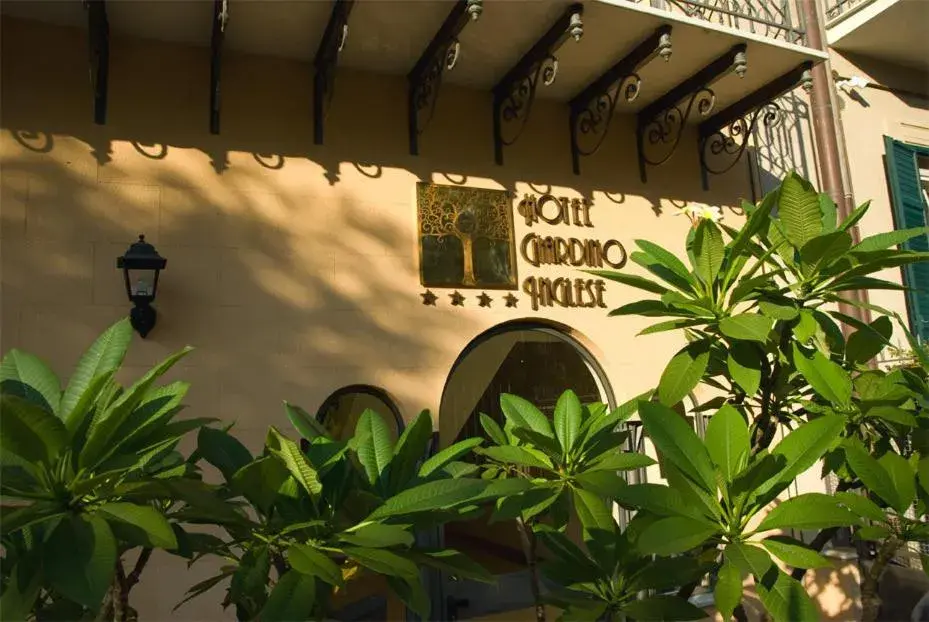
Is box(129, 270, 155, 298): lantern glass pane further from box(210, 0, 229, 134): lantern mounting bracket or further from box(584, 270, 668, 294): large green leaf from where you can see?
box(584, 270, 668, 294): large green leaf

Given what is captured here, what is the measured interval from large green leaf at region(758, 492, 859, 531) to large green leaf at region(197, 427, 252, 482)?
1.21 meters

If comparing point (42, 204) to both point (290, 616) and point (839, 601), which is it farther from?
point (839, 601)

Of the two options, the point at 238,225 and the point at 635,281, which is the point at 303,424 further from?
the point at 238,225

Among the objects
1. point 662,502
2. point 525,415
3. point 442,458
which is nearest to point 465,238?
point 525,415

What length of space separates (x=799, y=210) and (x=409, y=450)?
129 centimetres

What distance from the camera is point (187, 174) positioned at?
4.25 m

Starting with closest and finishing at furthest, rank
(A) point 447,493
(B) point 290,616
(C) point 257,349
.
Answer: (B) point 290,616 → (A) point 447,493 → (C) point 257,349

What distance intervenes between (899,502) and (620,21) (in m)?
3.51

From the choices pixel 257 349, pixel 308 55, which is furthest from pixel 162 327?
pixel 308 55

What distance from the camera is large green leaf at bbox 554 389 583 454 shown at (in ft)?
7.30

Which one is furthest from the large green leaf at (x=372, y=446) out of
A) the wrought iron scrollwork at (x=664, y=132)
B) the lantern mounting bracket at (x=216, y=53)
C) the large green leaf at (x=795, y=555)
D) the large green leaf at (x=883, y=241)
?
the wrought iron scrollwork at (x=664, y=132)

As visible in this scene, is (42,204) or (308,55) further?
(308,55)

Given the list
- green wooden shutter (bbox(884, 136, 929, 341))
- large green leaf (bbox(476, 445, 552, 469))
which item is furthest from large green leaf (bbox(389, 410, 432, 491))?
green wooden shutter (bbox(884, 136, 929, 341))

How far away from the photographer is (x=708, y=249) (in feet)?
6.79
